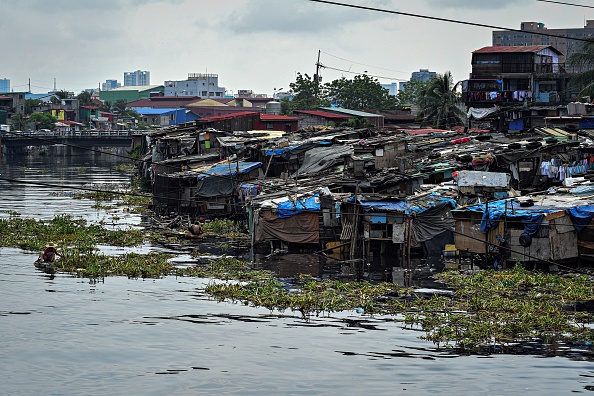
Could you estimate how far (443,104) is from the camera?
6512cm

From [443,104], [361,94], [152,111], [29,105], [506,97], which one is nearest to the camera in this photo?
[506,97]

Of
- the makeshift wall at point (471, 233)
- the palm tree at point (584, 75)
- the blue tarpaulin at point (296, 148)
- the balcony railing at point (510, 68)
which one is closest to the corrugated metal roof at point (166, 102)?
the balcony railing at point (510, 68)

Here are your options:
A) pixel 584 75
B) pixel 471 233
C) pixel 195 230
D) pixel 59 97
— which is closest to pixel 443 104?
pixel 584 75

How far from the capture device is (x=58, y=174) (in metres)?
75.1

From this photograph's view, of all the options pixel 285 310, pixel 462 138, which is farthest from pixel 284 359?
pixel 462 138

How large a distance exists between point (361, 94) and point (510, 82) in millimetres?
29998

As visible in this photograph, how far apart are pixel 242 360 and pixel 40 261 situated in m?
13.5

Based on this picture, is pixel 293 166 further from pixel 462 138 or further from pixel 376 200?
pixel 376 200

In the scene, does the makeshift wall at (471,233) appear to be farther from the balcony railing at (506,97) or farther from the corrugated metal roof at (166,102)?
the corrugated metal roof at (166,102)

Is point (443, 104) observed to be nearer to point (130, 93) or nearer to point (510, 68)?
point (510, 68)

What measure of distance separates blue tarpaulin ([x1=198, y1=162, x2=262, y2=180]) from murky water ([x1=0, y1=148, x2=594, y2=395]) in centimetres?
1729

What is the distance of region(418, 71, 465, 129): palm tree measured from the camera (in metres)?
64.6

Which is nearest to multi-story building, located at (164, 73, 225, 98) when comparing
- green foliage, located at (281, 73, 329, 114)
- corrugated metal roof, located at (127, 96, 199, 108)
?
corrugated metal roof, located at (127, 96, 199, 108)

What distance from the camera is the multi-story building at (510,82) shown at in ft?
199
